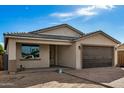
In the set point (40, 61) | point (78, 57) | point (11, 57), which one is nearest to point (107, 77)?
point (78, 57)

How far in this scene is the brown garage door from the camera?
48.8 ft

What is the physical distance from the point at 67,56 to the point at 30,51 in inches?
140

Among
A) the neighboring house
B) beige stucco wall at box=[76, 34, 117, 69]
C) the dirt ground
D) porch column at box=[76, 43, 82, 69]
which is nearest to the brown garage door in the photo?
the neighboring house

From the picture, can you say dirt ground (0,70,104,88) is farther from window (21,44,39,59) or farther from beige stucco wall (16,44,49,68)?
Answer: window (21,44,39,59)

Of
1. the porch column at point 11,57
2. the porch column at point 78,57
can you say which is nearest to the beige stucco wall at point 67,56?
the porch column at point 78,57

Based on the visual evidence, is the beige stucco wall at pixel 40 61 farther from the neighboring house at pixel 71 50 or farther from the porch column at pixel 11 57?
the porch column at pixel 11 57

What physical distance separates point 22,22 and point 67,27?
5119 millimetres

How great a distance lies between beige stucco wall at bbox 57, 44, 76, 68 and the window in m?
2.78

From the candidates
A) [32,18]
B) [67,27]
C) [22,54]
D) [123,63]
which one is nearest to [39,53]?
[22,54]

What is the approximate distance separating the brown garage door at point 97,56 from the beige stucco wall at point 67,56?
0.98m

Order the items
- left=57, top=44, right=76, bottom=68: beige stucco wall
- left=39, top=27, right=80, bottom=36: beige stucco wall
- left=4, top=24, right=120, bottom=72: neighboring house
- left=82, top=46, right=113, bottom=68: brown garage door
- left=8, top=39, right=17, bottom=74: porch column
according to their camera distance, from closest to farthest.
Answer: left=8, top=39, right=17, bottom=74: porch column, left=4, top=24, right=120, bottom=72: neighboring house, left=57, top=44, right=76, bottom=68: beige stucco wall, left=82, top=46, right=113, bottom=68: brown garage door, left=39, top=27, right=80, bottom=36: beige stucco wall

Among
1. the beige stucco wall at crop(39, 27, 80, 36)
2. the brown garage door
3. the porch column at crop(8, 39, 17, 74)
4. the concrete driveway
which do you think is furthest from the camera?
the beige stucco wall at crop(39, 27, 80, 36)

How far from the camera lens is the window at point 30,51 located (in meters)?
14.6
